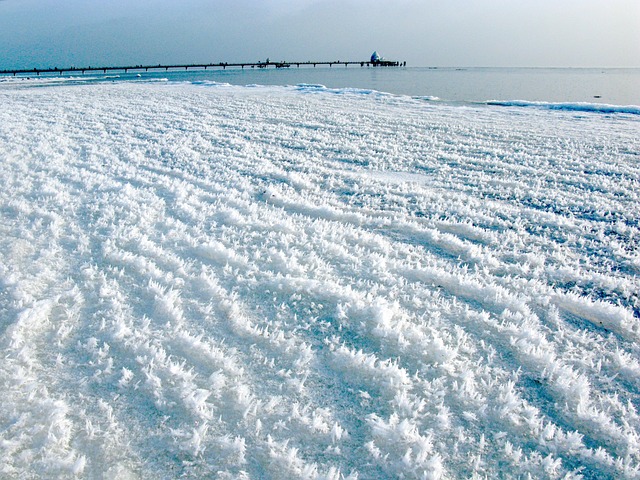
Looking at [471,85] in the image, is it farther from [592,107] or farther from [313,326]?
[313,326]

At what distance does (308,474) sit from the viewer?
1797 millimetres

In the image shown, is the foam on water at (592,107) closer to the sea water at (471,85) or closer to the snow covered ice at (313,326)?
the sea water at (471,85)

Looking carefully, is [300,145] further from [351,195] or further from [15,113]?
[15,113]

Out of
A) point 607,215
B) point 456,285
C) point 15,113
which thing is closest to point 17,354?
point 456,285

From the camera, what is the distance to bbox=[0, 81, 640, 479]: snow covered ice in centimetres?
194

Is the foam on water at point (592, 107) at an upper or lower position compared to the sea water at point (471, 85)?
lower

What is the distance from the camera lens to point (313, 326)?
2.80 metres

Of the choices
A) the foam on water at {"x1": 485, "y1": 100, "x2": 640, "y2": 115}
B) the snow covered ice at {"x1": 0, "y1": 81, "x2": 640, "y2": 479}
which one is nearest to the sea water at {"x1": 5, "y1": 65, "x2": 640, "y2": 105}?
the foam on water at {"x1": 485, "y1": 100, "x2": 640, "y2": 115}

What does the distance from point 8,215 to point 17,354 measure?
2524 millimetres

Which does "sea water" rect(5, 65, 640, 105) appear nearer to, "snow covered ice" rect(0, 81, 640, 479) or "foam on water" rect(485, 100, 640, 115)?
"foam on water" rect(485, 100, 640, 115)

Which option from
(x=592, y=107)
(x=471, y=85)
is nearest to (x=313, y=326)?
(x=592, y=107)

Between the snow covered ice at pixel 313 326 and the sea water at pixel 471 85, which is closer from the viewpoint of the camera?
the snow covered ice at pixel 313 326

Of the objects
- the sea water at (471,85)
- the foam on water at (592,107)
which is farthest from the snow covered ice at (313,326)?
the sea water at (471,85)

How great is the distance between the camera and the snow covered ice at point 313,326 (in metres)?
1.94
